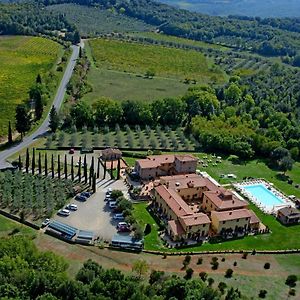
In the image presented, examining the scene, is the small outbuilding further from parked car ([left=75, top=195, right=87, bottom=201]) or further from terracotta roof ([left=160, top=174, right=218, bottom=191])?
parked car ([left=75, top=195, right=87, bottom=201])

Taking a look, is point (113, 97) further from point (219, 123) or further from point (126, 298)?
point (126, 298)

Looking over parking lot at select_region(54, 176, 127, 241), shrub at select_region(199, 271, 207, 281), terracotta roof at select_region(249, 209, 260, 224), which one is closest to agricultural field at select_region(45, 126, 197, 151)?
parking lot at select_region(54, 176, 127, 241)

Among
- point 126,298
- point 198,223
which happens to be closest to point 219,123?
point 198,223

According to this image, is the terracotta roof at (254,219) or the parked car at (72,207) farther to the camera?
the parked car at (72,207)

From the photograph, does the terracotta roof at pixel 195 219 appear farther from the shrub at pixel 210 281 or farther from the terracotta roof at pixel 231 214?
the shrub at pixel 210 281

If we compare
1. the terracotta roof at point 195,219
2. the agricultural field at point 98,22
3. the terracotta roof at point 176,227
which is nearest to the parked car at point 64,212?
the terracotta roof at point 176,227

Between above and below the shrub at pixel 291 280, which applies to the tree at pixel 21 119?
above
